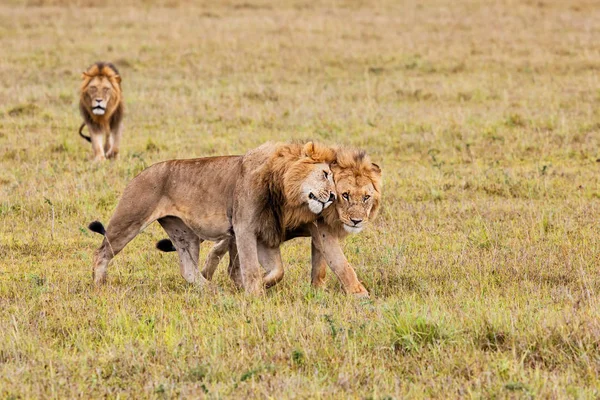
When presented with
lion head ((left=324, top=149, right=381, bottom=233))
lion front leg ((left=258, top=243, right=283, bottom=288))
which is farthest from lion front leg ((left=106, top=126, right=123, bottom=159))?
lion head ((left=324, top=149, right=381, bottom=233))

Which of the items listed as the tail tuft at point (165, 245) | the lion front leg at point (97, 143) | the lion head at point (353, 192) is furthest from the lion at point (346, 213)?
the lion front leg at point (97, 143)

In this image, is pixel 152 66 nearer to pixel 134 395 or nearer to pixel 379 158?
pixel 379 158

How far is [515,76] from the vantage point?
18.9 m

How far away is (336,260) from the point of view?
21.8 ft

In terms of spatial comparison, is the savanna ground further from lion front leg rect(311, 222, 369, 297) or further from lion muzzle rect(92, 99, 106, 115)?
lion muzzle rect(92, 99, 106, 115)

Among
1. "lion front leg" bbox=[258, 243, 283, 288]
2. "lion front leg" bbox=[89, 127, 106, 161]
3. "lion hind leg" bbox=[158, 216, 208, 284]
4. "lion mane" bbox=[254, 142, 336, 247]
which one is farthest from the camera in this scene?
"lion front leg" bbox=[89, 127, 106, 161]

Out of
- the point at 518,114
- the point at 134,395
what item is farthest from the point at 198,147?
the point at 134,395

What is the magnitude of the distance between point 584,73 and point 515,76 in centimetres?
136

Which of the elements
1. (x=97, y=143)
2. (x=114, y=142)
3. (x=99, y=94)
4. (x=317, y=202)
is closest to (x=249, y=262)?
(x=317, y=202)

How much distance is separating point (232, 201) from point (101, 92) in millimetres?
6973

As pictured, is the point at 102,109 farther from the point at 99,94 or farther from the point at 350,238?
the point at 350,238

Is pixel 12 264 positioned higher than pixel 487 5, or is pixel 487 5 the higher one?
pixel 487 5

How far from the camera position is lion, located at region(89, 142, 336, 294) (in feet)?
21.7

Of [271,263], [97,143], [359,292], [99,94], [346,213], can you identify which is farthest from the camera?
[99,94]
